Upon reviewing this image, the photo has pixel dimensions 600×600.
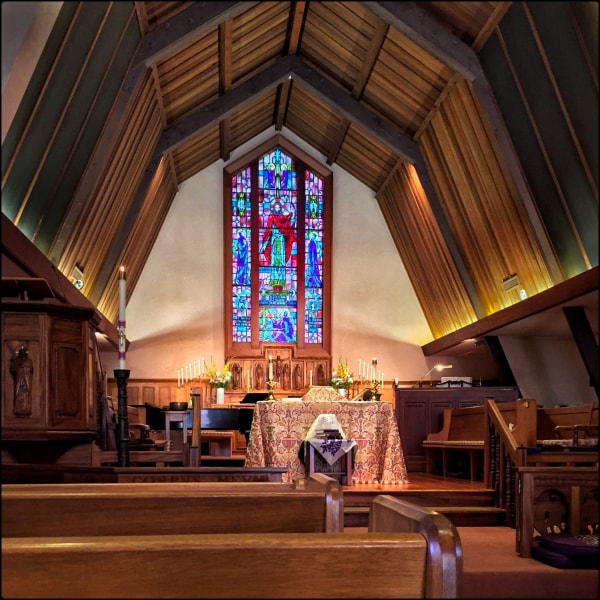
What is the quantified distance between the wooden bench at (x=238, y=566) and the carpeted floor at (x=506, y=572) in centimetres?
10

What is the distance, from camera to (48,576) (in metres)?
1.25

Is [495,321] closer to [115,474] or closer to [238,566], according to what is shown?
[115,474]

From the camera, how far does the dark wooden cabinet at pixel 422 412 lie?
993 cm

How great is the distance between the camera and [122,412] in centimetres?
418

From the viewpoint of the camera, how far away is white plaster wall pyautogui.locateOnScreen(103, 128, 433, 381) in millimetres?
11891

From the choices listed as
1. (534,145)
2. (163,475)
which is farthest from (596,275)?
(534,145)

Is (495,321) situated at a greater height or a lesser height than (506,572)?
greater

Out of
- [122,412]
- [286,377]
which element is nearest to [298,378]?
[286,377]

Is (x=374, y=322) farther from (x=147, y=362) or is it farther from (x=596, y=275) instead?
(x=596, y=275)

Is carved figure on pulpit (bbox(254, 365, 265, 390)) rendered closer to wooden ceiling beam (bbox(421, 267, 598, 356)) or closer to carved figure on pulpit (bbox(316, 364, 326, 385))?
carved figure on pulpit (bbox(316, 364, 326, 385))

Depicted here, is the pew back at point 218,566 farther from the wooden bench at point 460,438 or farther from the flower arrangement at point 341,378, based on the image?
the flower arrangement at point 341,378

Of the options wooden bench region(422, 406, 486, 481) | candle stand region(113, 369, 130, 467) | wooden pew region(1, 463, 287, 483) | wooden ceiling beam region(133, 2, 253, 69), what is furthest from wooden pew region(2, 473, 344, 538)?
wooden bench region(422, 406, 486, 481)

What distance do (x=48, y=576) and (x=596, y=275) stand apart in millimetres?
959

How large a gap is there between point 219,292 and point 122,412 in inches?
315
